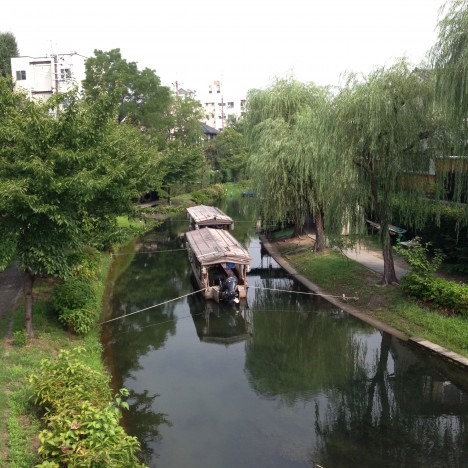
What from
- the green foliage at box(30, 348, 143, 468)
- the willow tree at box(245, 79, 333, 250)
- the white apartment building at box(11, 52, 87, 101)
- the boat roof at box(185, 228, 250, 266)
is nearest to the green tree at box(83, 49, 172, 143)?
the white apartment building at box(11, 52, 87, 101)

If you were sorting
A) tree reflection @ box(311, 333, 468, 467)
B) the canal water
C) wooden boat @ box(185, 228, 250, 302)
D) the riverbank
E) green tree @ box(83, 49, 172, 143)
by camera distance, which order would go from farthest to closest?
green tree @ box(83, 49, 172, 143), wooden boat @ box(185, 228, 250, 302), the riverbank, the canal water, tree reflection @ box(311, 333, 468, 467)

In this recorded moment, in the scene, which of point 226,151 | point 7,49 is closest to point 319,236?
point 226,151

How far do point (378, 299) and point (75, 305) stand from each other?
34.6 feet

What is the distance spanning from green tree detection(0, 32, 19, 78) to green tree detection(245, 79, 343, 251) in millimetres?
33683

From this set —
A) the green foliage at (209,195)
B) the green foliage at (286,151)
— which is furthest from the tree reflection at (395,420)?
the green foliage at (209,195)

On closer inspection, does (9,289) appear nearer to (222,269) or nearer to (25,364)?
(25,364)

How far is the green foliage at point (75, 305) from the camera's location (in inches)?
564

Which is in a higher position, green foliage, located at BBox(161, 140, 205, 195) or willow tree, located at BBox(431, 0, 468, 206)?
willow tree, located at BBox(431, 0, 468, 206)

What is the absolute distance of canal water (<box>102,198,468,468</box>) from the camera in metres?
9.79

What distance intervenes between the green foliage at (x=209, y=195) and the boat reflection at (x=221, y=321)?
30.9 meters

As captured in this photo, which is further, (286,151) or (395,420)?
(286,151)

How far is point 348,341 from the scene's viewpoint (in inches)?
613

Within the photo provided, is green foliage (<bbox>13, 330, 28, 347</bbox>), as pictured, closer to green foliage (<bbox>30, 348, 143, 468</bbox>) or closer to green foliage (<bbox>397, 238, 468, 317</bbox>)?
green foliage (<bbox>30, 348, 143, 468</bbox>)

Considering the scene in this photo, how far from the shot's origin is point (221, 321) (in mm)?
17672
